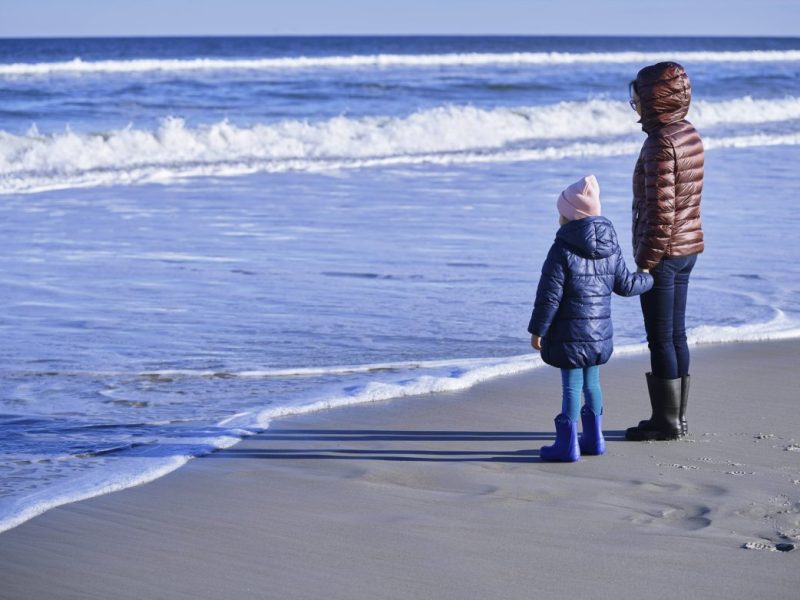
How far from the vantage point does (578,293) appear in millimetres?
4699

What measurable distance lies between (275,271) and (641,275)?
4.47m

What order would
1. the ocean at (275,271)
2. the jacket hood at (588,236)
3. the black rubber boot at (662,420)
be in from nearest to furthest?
the jacket hood at (588,236) → the black rubber boot at (662,420) → the ocean at (275,271)

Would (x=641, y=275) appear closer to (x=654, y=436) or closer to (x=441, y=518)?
(x=654, y=436)

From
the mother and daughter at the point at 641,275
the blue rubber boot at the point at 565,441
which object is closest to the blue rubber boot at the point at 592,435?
the mother and daughter at the point at 641,275

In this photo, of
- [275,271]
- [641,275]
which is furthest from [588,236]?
[275,271]

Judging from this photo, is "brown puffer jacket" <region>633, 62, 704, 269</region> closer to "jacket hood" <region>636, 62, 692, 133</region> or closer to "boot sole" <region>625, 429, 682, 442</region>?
"jacket hood" <region>636, 62, 692, 133</region>

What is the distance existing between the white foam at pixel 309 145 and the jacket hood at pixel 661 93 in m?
11.1

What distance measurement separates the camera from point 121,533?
3951 mm

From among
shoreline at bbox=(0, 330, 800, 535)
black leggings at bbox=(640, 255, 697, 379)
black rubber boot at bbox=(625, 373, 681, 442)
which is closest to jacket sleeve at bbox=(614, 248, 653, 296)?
black leggings at bbox=(640, 255, 697, 379)

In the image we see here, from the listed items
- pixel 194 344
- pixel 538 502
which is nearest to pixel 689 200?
pixel 538 502

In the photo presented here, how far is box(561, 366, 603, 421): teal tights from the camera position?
4785 mm

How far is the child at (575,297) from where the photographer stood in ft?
15.3

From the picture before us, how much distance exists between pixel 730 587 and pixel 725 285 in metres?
5.37

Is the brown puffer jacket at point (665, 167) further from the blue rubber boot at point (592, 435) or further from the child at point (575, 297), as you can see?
the blue rubber boot at point (592, 435)
